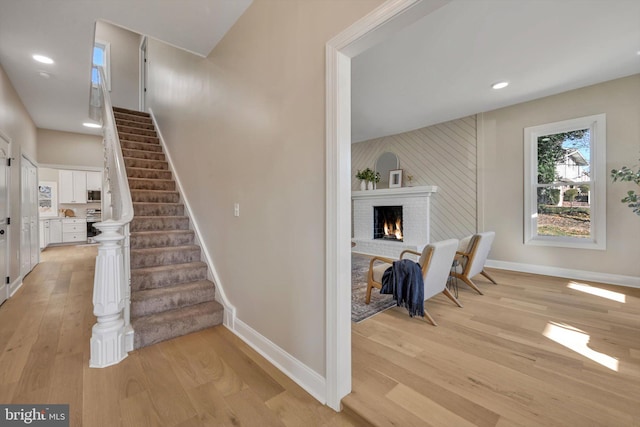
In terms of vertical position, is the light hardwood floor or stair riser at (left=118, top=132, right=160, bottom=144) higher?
stair riser at (left=118, top=132, right=160, bottom=144)

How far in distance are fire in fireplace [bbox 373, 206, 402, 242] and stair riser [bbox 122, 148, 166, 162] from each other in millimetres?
4486

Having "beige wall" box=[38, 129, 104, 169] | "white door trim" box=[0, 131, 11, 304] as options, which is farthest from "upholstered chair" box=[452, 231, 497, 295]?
"beige wall" box=[38, 129, 104, 169]

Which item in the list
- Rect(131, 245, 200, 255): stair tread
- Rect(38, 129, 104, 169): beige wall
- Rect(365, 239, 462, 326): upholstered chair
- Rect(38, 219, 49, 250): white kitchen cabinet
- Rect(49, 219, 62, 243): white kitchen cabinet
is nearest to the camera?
Rect(365, 239, 462, 326): upholstered chair

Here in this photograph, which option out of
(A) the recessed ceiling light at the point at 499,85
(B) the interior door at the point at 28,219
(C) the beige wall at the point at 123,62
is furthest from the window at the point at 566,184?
(C) the beige wall at the point at 123,62

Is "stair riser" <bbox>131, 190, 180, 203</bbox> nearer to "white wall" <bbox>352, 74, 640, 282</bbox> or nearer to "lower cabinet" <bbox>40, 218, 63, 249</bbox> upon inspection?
"white wall" <bbox>352, 74, 640, 282</bbox>

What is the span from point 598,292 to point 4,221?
753 centimetres

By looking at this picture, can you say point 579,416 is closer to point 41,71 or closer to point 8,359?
point 8,359

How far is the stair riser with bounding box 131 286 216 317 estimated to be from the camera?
2.42 meters

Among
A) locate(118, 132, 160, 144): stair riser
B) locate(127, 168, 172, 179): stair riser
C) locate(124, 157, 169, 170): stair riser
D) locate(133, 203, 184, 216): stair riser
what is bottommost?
locate(133, 203, 184, 216): stair riser

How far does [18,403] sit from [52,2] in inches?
121

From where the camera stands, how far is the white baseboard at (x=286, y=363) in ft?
5.40

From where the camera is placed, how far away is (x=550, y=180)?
421cm

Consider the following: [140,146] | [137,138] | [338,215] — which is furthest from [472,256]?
[137,138]

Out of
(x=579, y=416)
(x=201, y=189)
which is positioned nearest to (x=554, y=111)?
(x=579, y=416)
